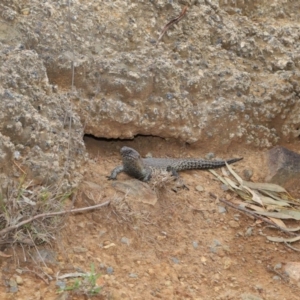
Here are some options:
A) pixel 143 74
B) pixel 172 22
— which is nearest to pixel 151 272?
pixel 143 74

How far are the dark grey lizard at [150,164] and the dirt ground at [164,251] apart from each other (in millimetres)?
94

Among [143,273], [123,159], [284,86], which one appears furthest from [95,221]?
[284,86]

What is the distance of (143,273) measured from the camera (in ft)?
13.9

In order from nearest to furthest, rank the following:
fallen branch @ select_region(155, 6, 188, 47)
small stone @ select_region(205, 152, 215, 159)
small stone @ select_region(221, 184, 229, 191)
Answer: small stone @ select_region(221, 184, 229, 191), fallen branch @ select_region(155, 6, 188, 47), small stone @ select_region(205, 152, 215, 159)

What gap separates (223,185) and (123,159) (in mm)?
879

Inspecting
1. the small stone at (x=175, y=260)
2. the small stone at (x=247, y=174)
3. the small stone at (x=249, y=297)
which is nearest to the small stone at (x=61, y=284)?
the small stone at (x=175, y=260)

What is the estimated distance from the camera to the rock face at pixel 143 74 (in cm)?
467

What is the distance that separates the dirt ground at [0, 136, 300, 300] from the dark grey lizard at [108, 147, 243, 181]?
94mm

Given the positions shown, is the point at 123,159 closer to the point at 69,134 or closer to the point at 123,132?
the point at 123,132

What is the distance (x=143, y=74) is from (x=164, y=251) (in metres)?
1.67

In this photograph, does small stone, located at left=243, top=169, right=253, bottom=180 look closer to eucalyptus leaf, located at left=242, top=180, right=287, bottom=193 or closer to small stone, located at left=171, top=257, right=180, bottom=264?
eucalyptus leaf, located at left=242, top=180, right=287, bottom=193

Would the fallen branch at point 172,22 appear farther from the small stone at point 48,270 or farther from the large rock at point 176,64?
the small stone at point 48,270

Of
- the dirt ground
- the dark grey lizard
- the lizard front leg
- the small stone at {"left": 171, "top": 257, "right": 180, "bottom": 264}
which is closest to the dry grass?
the dirt ground

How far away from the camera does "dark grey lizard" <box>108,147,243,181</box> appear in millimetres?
5367
